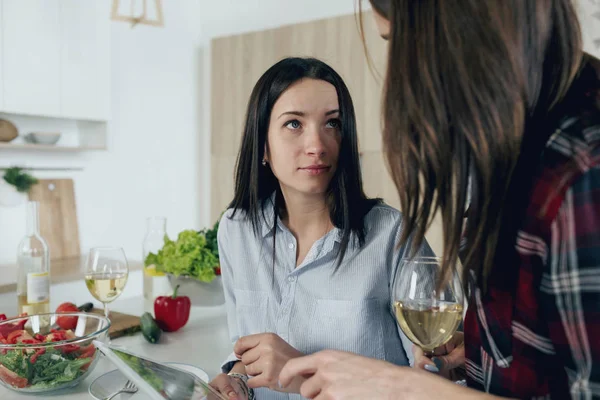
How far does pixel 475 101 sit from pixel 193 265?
1.22 m

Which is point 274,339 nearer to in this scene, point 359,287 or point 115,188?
point 359,287

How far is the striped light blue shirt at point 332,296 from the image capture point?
1.30 m

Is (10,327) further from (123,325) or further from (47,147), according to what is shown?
(47,147)

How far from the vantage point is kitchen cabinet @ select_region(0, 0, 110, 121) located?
9.67ft

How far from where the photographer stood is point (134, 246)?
3.99 meters

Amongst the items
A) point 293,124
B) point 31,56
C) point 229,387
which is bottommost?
point 229,387

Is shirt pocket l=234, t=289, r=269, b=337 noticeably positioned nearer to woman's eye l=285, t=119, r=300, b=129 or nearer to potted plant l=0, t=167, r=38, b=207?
woman's eye l=285, t=119, r=300, b=129

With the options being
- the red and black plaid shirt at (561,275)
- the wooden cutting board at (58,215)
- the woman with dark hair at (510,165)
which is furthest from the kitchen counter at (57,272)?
the red and black plaid shirt at (561,275)

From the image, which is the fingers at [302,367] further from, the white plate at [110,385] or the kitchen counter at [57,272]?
the kitchen counter at [57,272]

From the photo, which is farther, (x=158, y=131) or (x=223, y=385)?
(x=158, y=131)

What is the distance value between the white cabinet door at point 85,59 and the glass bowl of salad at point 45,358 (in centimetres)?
230

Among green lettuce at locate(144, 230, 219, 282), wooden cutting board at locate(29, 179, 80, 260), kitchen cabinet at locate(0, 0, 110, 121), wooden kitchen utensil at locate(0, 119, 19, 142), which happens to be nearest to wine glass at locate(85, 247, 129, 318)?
green lettuce at locate(144, 230, 219, 282)

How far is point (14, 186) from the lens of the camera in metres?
3.24

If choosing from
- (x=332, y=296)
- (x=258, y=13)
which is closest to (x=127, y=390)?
(x=332, y=296)
